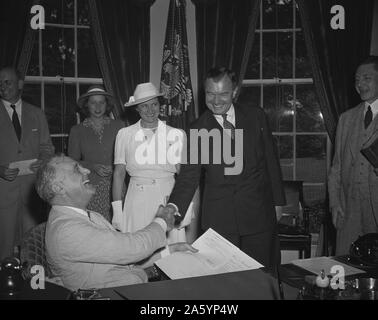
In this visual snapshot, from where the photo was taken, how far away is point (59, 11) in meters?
4.58

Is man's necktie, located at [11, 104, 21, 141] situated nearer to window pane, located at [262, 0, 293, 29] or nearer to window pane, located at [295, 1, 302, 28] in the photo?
window pane, located at [262, 0, 293, 29]

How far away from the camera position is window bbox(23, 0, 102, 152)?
4.56 meters

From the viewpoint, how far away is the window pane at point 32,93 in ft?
15.0

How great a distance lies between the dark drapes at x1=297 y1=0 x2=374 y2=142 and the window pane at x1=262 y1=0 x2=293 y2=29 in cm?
16

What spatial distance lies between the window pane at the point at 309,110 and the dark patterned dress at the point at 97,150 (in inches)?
72.7

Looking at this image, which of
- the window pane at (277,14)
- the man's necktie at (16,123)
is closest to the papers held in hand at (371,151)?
the window pane at (277,14)

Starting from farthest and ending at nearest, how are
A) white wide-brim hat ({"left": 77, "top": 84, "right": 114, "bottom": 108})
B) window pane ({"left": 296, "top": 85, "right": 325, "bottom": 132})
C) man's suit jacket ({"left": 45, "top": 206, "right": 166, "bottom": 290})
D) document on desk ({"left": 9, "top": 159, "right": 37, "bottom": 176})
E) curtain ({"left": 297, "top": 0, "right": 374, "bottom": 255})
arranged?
window pane ({"left": 296, "top": 85, "right": 325, "bottom": 132})
curtain ({"left": 297, "top": 0, "right": 374, "bottom": 255})
white wide-brim hat ({"left": 77, "top": 84, "right": 114, "bottom": 108})
document on desk ({"left": 9, "top": 159, "right": 37, "bottom": 176})
man's suit jacket ({"left": 45, "top": 206, "right": 166, "bottom": 290})

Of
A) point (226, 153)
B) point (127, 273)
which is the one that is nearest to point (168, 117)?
point (226, 153)

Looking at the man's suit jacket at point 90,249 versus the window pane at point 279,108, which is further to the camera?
the window pane at point 279,108

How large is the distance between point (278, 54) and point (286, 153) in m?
1.00

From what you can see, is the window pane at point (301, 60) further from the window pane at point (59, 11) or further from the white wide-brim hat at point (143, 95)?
the window pane at point (59, 11)

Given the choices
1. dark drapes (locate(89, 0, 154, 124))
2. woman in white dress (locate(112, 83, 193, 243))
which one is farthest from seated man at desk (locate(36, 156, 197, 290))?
dark drapes (locate(89, 0, 154, 124))

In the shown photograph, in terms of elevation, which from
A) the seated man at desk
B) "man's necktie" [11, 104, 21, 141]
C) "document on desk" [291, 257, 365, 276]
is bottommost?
"document on desk" [291, 257, 365, 276]

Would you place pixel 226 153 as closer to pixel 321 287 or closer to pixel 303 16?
pixel 321 287
